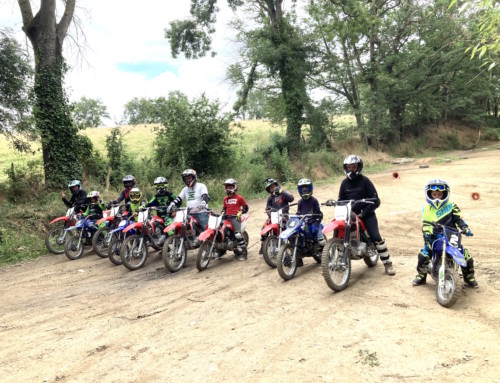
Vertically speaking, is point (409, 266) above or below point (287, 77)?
below

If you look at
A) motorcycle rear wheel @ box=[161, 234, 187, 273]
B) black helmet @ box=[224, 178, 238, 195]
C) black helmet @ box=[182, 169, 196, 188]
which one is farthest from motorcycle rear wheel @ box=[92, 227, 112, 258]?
black helmet @ box=[224, 178, 238, 195]

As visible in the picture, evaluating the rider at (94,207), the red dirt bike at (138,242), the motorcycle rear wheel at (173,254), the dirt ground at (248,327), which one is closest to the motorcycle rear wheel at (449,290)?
the dirt ground at (248,327)

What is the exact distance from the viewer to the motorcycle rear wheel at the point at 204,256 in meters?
7.78

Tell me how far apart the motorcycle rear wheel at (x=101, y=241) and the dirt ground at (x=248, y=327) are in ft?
4.24

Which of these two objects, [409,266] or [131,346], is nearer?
[131,346]

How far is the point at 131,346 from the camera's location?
4.55 m

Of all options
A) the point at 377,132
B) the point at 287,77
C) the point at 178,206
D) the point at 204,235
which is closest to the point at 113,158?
the point at 178,206

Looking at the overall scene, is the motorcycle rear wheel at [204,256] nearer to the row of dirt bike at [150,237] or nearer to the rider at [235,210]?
the row of dirt bike at [150,237]

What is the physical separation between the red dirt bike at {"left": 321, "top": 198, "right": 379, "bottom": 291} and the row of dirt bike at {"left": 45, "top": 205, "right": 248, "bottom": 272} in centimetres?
296

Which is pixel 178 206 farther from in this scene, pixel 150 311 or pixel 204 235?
pixel 150 311

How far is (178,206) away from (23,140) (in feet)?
26.7

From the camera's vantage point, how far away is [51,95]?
14.5 meters

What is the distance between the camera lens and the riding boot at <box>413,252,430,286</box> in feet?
17.9

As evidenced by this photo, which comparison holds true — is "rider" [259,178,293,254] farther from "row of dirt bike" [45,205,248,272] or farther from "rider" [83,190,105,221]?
"rider" [83,190,105,221]
